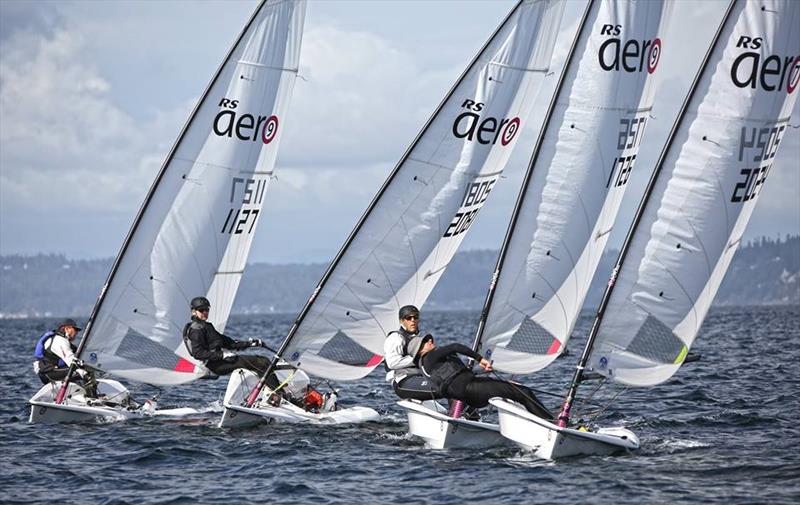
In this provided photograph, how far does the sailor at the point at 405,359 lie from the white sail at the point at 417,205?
219 cm

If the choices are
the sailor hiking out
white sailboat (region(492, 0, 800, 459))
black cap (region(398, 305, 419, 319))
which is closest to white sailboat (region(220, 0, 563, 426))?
the sailor hiking out

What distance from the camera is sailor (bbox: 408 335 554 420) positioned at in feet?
51.7

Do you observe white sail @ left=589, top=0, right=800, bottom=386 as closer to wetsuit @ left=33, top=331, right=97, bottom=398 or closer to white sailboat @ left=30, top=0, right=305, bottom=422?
white sailboat @ left=30, top=0, right=305, bottom=422

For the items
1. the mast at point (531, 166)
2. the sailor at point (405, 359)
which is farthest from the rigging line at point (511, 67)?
the sailor at point (405, 359)

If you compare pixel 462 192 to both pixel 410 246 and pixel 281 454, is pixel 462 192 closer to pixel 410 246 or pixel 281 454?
pixel 410 246

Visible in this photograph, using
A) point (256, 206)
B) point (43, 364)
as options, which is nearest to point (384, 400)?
point (256, 206)

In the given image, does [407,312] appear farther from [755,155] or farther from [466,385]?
[755,155]

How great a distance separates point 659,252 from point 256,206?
7607 mm

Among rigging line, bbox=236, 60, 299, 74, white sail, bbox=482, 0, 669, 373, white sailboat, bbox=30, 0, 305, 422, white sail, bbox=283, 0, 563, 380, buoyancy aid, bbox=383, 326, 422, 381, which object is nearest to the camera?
buoyancy aid, bbox=383, 326, 422, 381

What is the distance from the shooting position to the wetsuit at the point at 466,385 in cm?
1577

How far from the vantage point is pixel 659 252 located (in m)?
15.9

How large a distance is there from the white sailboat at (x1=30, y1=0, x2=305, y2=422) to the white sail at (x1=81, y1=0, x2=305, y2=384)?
2 centimetres

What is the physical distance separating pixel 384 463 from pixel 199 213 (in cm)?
654

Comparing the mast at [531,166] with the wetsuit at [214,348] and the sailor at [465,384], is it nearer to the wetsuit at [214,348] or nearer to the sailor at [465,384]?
the sailor at [465,384]
